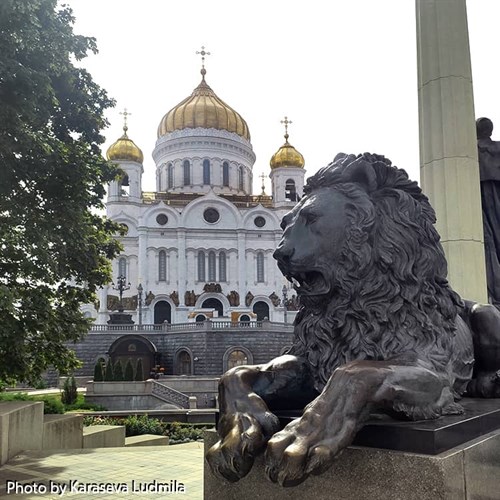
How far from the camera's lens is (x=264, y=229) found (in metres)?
54.2

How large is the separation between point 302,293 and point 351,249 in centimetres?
32

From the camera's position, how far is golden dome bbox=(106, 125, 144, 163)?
2186 inches

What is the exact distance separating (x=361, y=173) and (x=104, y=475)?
4925 millimetres

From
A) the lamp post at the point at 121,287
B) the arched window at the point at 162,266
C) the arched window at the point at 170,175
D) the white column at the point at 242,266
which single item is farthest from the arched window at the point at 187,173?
the lamp post at the point at 121,287

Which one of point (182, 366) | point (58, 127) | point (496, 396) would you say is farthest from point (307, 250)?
point (182, 366)

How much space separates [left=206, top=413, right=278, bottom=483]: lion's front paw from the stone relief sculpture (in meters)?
4.54

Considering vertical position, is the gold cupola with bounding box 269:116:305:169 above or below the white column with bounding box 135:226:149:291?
above

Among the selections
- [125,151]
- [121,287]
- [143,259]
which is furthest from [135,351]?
[125,151]

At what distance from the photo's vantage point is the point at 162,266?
51.8 meters

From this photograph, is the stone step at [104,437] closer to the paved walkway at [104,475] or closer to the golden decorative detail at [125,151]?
the paved walkway at [104,475]

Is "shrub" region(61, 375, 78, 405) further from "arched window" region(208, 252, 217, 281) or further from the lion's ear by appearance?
"arched window" region(208, 252, 217, 281)

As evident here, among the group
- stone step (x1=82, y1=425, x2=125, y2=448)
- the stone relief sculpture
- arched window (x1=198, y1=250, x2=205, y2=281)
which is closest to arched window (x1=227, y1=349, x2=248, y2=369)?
arched window (x1=198, y1=250, x2=205, y2=281)

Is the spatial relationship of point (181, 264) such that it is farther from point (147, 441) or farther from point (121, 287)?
point (147, 441)

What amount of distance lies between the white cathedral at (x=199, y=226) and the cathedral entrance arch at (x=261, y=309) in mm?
95
